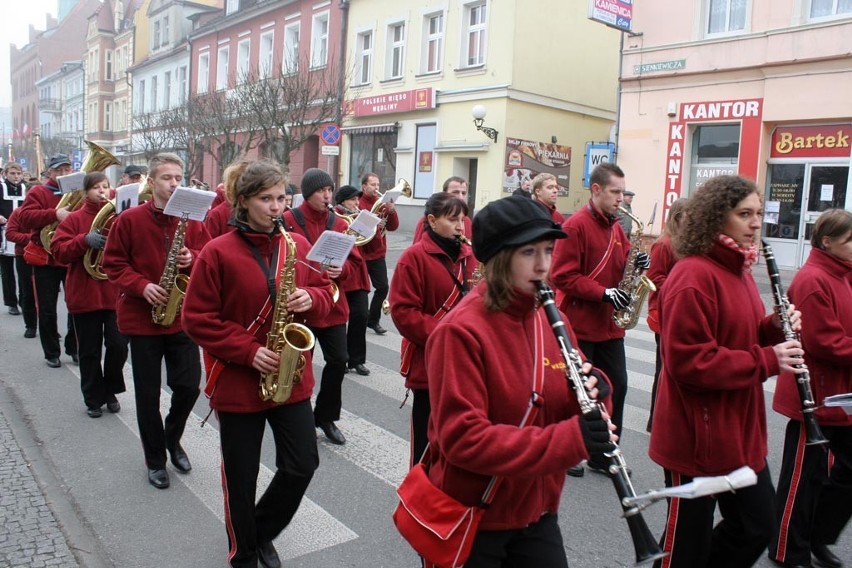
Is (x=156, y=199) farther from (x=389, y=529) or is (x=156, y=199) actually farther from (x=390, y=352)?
(x=390, y=352)

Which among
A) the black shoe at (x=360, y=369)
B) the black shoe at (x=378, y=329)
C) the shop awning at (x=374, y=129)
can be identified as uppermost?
the shop awning at (x=374, y=129)

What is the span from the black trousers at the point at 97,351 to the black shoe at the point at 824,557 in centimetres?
512

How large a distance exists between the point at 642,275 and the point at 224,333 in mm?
3342

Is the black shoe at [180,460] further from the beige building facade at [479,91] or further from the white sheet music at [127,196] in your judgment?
the beige building facade at [479,91]

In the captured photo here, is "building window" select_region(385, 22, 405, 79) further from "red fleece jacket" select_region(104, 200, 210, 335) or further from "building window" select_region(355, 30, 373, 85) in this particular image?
"red fleece jacket" select_region(104, 200, 210, 335)

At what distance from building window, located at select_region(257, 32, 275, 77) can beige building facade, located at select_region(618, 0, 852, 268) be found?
669 inches

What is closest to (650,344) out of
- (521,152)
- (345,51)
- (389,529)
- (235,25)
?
(389,529)

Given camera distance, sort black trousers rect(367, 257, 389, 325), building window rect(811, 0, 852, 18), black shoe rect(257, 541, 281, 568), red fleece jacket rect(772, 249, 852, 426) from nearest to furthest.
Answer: red fleece jacket rect(772, 249, 852, 426)
black shoe rect(257, 541, 281, 568)
black trousers rect(367, 257, 389, 325)
building window rect(811, 0, 852, 18)

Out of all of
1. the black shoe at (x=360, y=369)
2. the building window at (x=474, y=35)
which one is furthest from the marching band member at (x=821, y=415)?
the building window at (x=474, y=35)

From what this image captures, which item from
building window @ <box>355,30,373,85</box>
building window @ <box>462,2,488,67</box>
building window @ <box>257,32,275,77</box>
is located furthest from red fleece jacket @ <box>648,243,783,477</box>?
building window @ <box>257,32,275,77</box>

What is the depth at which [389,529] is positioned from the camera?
427 centimetres

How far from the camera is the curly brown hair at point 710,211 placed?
310cm

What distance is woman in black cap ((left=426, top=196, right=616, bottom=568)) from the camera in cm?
214

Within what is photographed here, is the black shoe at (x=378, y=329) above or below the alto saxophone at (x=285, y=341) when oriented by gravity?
below
